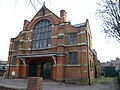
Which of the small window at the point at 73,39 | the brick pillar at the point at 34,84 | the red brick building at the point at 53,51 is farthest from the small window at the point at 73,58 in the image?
the brick pillar at the point at 34,84

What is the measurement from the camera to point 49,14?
79.9 ft

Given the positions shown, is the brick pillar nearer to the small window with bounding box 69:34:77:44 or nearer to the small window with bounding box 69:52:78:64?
the small window with bounding box 69:52:78:64

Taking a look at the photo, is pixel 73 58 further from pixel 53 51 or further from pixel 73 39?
pixel 53 51

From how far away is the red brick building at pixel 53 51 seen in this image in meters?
19.7

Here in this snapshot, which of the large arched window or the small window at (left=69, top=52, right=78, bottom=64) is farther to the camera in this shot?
the large arched window

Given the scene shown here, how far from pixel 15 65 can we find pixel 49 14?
10.6 metres

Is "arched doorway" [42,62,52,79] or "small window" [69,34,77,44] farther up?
"small window" [69,34,77,44]

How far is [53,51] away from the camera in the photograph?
71.3 feet

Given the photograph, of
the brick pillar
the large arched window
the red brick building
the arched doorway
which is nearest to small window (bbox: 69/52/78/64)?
the red brick building

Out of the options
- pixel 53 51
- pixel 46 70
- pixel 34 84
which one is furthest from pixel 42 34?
pixel 34 84

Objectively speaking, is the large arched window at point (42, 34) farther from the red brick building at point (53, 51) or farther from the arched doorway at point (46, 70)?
the arched doorway at point (46, 70)

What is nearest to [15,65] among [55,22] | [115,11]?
[55,22]

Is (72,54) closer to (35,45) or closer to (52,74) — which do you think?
(52,74)

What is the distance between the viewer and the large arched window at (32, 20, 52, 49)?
23480mm
